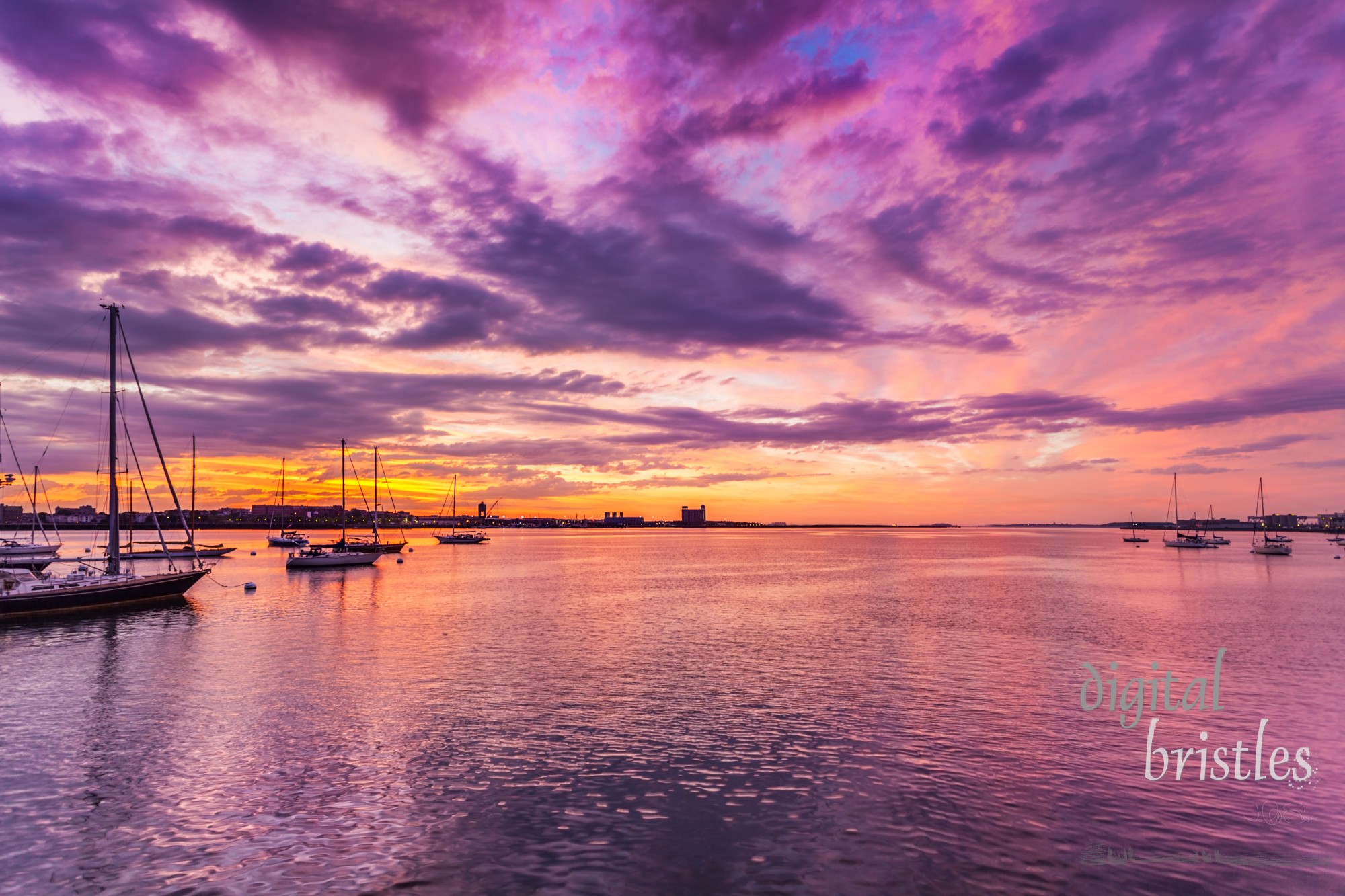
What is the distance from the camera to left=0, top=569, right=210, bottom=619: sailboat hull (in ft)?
175

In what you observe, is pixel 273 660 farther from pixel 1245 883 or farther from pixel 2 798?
pixel 1245 883

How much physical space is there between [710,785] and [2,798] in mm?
18979

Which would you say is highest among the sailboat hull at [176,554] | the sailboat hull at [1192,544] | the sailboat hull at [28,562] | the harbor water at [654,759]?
the sailboat hull at [28,562]

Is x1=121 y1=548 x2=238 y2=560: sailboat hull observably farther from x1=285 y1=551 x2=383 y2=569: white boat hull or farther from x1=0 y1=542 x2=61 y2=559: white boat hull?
x1=285 y1=551 x2=383 y2=569: white boat hull

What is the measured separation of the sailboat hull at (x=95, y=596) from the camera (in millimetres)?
53344

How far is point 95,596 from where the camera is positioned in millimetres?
57219

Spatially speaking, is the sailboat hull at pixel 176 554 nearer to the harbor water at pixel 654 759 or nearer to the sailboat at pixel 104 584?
the sailboat at pixel 104 584

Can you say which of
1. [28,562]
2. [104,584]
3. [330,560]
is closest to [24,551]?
[28,562]

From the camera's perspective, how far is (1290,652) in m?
41.3

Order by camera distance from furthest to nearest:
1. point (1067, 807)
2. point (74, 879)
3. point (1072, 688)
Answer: point (1072, 688) < point (1067, 807) < point (74, 879)

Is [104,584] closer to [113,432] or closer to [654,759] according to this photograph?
[113,432]

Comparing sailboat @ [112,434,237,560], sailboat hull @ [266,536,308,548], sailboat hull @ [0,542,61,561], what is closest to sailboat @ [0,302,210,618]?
sailboat hull @ [0,542,61,561]

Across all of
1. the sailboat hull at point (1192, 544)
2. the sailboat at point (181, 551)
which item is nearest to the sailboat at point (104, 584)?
the sailboat at point (181, 551)

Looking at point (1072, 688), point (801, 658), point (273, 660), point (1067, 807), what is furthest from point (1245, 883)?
point (273, 660)
